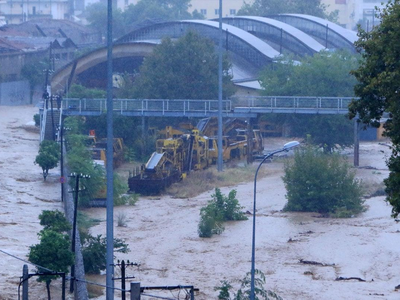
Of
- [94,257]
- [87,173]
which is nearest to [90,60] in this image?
[87,173]

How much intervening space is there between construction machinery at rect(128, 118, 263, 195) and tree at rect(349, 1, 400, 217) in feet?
73.6

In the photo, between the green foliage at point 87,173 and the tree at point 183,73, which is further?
the tree at point 183,73

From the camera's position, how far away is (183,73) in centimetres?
5016

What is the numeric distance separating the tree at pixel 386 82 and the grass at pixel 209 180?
22.6 metres

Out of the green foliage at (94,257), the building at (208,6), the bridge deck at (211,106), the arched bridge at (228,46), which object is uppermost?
the building at (208,6)

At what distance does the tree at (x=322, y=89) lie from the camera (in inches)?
1848

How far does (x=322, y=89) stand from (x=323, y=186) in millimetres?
15174

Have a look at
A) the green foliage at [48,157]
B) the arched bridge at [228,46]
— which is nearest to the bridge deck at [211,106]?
the green foliage at [48,157]

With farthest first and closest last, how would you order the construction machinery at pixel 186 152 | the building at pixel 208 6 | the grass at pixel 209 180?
the building at pixel 208 6, the grass at pixel 209 180, the construction machinery at pixel 186 152

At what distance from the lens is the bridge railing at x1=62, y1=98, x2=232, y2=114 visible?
45.6 meters

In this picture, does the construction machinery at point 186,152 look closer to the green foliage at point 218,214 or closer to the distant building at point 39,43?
the green foliage at point 218,214

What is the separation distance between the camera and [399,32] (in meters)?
14.5

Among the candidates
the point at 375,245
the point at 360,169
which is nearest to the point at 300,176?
the point at 375,245

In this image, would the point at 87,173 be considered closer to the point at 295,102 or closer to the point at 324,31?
the point at 295,102
